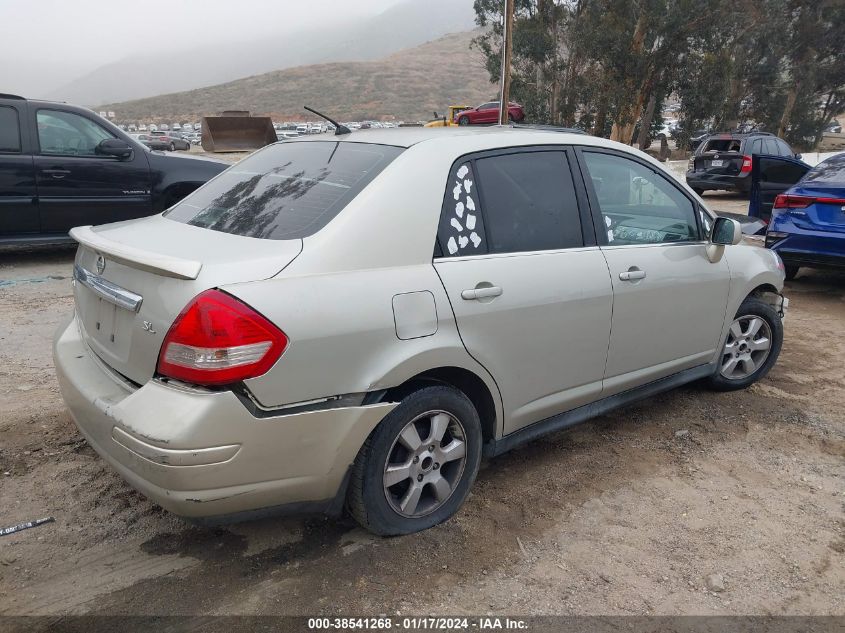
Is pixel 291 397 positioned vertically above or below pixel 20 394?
above

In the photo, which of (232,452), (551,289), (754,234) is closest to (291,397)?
(232,452)

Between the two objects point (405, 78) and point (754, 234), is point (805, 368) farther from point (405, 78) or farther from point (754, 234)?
point (405, 78)

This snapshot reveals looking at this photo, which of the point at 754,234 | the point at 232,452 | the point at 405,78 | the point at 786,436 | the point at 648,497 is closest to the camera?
the point at 232,452

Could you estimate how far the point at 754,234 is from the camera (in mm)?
7781

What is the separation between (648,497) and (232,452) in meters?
2.01

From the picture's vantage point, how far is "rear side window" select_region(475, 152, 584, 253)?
3041mm

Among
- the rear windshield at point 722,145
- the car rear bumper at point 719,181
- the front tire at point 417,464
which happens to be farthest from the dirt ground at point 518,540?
the rear windshield at point 722,145

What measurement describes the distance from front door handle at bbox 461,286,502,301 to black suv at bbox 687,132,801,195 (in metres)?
14.4

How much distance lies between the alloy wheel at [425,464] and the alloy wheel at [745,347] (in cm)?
224

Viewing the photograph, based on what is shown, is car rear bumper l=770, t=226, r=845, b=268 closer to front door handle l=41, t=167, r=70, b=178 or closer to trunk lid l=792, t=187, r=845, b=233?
trunk lid l=792, t=187, r=845, b=233

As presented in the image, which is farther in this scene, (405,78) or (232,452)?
(405,78)

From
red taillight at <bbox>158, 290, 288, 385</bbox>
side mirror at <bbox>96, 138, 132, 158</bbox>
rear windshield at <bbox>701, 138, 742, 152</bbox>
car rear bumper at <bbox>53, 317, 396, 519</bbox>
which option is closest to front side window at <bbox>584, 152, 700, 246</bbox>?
car rear bumper at <bbox>53, 317, 396, 519</bbox>

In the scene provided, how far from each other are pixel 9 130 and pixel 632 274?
6.74m

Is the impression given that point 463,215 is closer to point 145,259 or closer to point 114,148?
point 145,259
